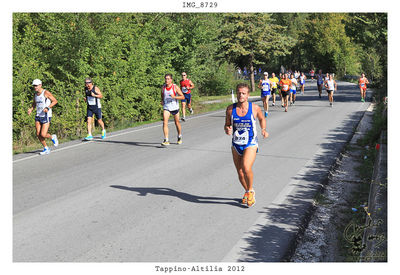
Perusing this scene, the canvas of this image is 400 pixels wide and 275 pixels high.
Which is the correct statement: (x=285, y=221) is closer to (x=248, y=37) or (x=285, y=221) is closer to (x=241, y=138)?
(x=241, y=138)

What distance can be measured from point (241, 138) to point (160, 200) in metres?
1.69

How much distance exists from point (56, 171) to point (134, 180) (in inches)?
74.5

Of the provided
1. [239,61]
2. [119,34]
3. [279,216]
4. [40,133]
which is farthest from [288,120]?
[239,61]

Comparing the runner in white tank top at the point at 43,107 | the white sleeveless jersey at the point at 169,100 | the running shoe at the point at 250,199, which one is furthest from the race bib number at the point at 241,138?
the runner in white tank top at the point at 43,107

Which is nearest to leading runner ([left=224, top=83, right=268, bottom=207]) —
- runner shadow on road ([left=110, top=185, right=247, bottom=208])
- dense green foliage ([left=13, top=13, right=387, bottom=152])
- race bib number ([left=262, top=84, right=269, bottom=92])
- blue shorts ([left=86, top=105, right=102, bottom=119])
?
runner shadow on road ([left=110, top=185, right=247, bottom=208])

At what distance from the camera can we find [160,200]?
728 cm

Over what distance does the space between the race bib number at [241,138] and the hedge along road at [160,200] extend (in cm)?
100

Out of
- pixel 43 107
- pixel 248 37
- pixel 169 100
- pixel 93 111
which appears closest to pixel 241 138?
pixel 169 100

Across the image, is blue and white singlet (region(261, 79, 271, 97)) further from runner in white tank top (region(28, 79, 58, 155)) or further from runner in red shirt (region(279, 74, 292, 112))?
runner in white tank top (region(28, 79, 58, 155))

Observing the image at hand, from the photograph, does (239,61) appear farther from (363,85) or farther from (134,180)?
(134,180)

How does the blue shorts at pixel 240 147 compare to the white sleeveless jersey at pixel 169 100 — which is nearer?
the blue shorts at pixel 240 147

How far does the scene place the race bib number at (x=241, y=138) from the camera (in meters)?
6.70

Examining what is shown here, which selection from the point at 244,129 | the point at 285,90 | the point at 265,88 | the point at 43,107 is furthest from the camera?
the point at 285,90

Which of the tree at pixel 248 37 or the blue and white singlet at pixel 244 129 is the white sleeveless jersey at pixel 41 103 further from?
the tree at pixel 248 37
